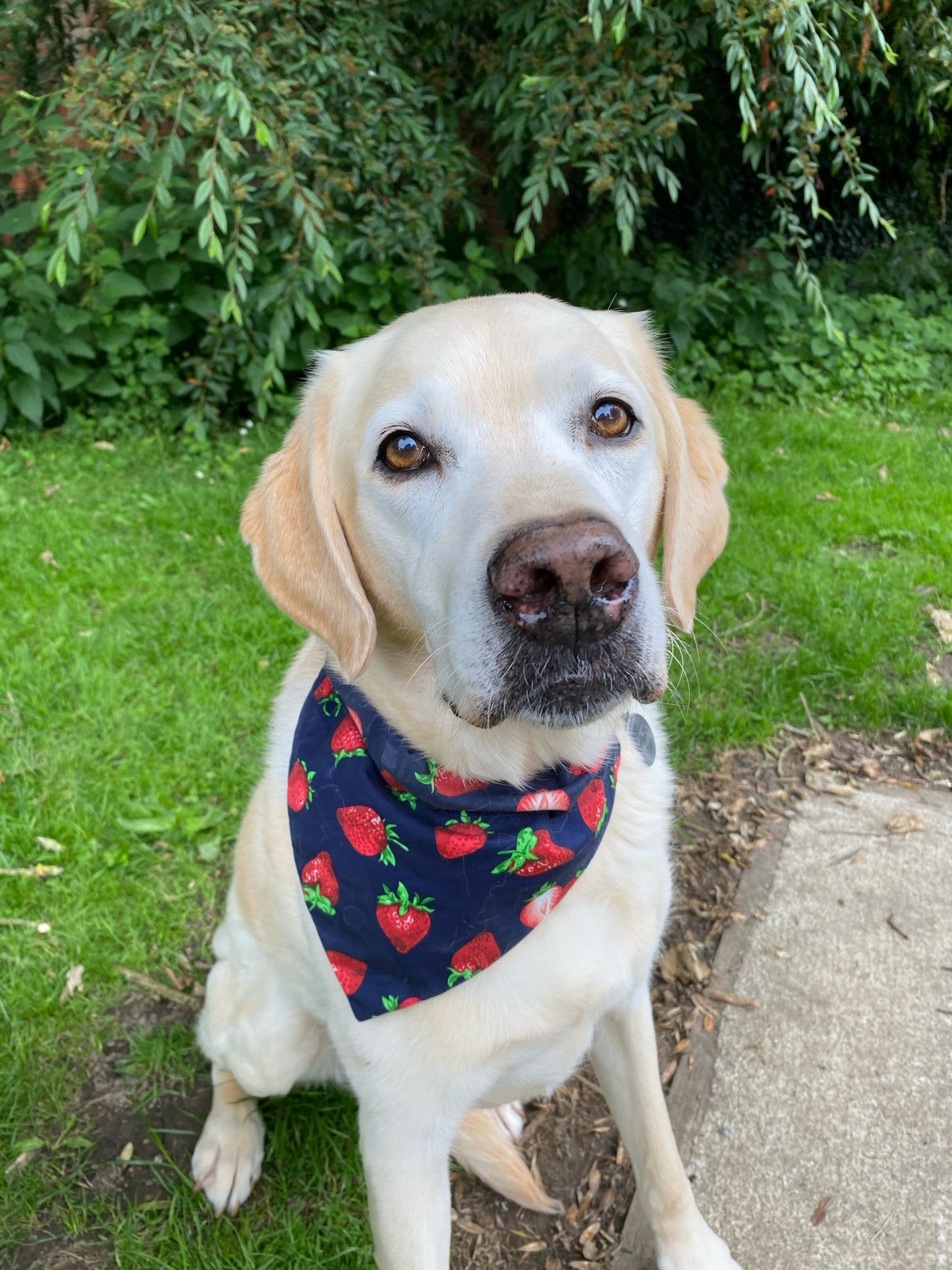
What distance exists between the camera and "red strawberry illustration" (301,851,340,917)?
64.7 inches

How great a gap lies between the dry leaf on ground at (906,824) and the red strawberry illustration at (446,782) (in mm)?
1822

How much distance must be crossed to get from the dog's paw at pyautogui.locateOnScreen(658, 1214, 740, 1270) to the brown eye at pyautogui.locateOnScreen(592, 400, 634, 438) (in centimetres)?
162

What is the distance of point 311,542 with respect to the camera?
1.66 m

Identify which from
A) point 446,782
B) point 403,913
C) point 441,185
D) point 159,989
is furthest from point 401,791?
point 441,185

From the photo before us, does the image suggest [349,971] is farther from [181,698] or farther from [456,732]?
[181,698]

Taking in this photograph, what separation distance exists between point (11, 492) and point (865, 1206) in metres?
5.12

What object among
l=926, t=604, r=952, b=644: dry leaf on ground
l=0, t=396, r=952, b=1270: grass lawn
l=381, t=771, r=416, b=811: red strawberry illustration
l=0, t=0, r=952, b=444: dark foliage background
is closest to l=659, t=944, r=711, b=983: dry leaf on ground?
l=0, t=396, r=952, b=1270: grass lawn

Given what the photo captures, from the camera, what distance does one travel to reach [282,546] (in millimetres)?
1678

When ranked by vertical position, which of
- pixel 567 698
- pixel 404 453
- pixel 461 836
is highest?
pixel 404 453

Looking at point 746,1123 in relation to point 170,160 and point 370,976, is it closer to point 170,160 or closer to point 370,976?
point 370,976

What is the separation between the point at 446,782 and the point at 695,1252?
1145 mm

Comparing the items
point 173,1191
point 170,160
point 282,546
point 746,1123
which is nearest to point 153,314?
point 170,160

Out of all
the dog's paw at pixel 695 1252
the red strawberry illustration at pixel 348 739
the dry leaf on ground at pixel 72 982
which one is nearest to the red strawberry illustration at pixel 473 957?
the red strawberry illustration at pixel 348 739

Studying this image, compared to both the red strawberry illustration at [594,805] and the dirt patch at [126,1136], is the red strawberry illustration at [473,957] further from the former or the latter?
the dirt patch at [126,1136]
